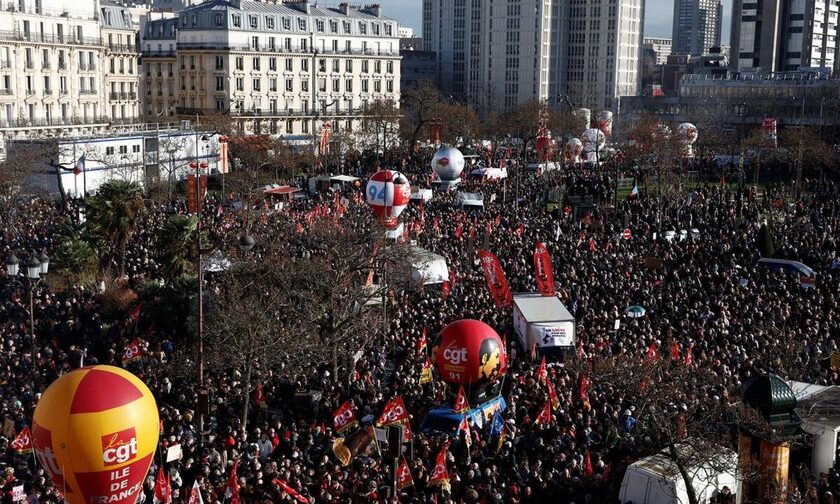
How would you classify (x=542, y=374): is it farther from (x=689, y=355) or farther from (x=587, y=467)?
(x=587, y=467)

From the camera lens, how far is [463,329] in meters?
22.9

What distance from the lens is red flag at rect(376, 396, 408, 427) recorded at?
2117 centimetres

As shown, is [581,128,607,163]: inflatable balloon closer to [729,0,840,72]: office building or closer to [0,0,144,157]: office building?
[0,0,144,157]: office building

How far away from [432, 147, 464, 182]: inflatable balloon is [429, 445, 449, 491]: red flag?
40.3 m

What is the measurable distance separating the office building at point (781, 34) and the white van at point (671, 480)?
121m

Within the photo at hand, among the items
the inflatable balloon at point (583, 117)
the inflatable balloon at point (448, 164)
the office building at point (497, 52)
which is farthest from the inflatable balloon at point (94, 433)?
the office building at point (497, 52)

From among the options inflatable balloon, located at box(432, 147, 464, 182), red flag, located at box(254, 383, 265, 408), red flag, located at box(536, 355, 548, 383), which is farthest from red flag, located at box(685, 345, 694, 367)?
inflatable balloon, located at box(432, 147, 464, 182)

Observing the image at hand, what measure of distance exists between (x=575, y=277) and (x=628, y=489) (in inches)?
640

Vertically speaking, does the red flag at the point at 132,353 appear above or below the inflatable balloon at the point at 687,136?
below

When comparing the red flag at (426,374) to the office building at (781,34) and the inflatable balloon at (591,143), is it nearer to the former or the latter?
the inflatable balloon at (591,143)

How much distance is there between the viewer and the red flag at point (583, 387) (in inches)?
921

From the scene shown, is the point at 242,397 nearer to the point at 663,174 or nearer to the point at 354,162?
the point at 663,174

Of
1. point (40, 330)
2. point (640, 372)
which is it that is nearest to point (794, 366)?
point (640, 372)

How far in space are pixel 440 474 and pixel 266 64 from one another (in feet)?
250
